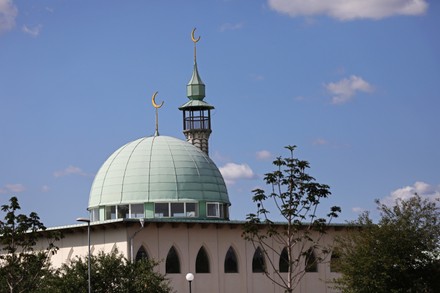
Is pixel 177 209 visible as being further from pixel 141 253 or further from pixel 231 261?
pixel 141 253

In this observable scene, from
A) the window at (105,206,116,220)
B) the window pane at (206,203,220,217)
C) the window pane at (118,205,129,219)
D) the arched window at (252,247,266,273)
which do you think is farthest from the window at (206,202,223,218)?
the window at (105,206,116,220)

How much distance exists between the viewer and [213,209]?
59500 millimetres

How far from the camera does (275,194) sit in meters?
45.1

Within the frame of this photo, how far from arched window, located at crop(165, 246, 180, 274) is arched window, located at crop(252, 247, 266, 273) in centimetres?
548

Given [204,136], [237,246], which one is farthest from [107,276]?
[204,136]

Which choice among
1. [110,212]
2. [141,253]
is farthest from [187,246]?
[110,212]

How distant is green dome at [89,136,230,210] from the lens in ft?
189

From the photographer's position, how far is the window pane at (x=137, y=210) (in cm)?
5712

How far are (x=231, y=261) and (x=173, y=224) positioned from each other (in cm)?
489

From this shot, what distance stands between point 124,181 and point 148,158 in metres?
2.16

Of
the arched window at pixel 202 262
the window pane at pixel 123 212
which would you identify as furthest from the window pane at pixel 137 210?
the arched window at pixel 202 262

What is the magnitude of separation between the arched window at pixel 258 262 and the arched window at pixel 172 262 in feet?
18.0

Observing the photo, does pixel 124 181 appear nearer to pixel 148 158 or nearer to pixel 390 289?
pixel 148 158

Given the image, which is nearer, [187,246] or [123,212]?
[187,246]
